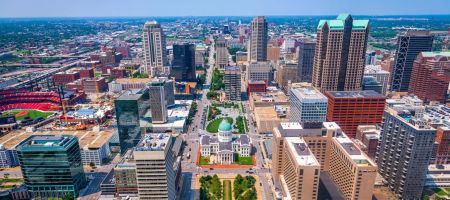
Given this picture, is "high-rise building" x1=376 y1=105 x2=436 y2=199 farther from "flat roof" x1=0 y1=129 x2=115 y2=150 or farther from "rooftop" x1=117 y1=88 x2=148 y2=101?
"flat roof" x1=0 y1=129 x2=115 y2=150

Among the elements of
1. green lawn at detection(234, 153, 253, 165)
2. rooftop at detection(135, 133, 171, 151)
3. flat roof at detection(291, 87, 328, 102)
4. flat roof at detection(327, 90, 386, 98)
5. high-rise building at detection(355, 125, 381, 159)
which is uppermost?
flat roof at detection(291, 87, 328, 102)

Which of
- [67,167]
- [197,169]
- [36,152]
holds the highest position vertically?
[36,152]

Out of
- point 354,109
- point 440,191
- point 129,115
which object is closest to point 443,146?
point 440,191

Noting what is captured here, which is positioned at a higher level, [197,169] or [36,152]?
[36,152]

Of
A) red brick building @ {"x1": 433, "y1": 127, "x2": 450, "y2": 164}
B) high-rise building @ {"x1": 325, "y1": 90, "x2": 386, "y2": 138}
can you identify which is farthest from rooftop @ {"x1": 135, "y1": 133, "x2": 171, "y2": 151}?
red brick building @ {"x1": 433, "y1": 127, "x2": 450, "y2": 164}

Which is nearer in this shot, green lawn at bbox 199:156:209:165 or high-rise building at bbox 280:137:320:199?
high-rise building at bbox 280:137:320:199

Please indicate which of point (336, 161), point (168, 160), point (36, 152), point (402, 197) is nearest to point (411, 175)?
point (402, 197)

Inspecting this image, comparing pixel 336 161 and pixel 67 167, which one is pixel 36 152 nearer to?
pixel 67 167
